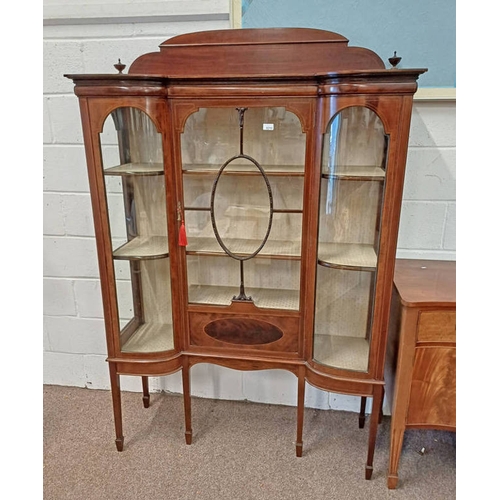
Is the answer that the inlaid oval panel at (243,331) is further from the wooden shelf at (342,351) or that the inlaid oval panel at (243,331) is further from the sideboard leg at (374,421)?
the sideboard leg at (374,421)

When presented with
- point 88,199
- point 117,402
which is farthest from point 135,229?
point 117,402

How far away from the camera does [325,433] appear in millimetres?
1958

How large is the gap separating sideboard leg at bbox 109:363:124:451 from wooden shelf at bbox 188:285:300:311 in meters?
0.48

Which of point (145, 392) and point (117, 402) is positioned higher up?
point (117, 402)

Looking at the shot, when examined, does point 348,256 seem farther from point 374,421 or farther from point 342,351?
point 374,421

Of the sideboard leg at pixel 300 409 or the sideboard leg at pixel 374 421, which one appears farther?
the sideboard leg at pixel 300 409

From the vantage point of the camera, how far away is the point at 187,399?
180 centimetres

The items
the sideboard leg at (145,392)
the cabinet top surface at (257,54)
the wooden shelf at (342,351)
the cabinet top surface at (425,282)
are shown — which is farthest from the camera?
the sideboard leg at (145,392)

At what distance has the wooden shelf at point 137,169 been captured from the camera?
158 cm

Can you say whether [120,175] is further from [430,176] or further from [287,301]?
[430,176]

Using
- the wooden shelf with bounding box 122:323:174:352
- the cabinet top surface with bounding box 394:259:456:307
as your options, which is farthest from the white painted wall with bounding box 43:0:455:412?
the wooden shelf with bounding box 122:323:174:352

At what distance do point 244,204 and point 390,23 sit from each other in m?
0.93

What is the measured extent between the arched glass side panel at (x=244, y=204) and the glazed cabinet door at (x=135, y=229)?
0.13 metres

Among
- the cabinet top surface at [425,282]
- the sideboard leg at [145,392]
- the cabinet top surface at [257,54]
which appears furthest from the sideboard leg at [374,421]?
the cabinet top surface at [257,54]
